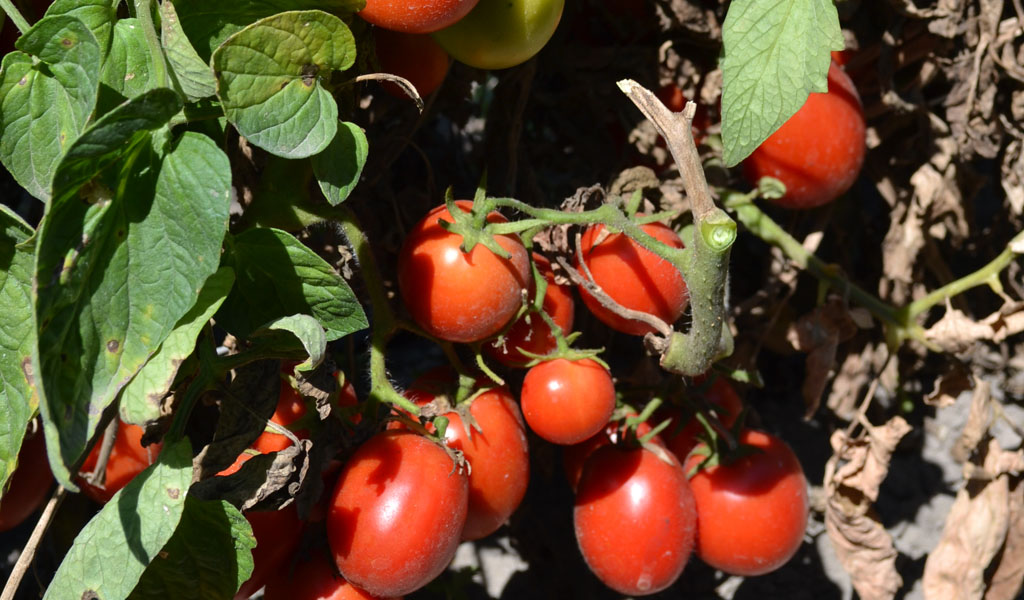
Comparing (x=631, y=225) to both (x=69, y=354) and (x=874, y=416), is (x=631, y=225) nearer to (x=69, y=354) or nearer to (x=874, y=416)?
(x=69, y=354)

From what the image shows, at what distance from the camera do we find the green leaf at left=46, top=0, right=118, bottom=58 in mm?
637

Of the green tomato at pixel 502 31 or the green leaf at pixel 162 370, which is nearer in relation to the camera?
the green leaf at pixel 162 370

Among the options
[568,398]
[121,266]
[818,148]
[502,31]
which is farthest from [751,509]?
[121,266]

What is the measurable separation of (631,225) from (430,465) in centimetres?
27

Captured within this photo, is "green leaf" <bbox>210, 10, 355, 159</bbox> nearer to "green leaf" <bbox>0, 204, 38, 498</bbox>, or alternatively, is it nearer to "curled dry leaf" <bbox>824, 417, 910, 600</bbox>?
"green leaf" <bbox>0, 204, 38, 498</bbox>

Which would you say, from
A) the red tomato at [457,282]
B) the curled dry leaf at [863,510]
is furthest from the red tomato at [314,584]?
the curled dry leaf at [863,510]

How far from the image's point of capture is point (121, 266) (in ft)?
1.87

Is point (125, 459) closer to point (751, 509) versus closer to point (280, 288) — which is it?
point (280, 288)

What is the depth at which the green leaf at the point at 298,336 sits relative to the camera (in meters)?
0.62

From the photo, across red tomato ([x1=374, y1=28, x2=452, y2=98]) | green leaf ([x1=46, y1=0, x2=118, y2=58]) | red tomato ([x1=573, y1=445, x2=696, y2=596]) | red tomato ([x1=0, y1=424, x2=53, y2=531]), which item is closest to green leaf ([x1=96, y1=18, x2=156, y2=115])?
green leaf ([x1=46, y1=0, x2=118, y2=58])

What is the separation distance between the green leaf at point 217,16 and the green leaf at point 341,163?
10cm

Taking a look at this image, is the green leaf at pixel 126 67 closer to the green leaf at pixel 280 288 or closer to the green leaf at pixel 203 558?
the green leaf at pixel 280 288

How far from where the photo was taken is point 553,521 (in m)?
1.29

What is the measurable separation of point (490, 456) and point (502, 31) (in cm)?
39
